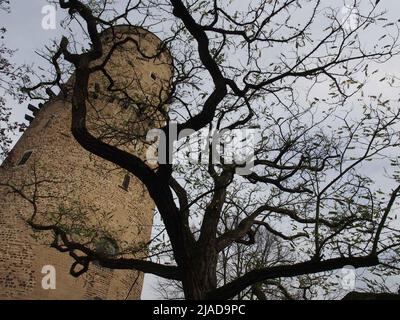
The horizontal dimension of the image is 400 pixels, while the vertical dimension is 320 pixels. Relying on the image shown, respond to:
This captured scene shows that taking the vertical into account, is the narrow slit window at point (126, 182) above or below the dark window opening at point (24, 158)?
below

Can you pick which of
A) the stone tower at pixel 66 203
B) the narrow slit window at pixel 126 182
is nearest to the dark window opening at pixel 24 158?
the stone tower at pixel 66 203

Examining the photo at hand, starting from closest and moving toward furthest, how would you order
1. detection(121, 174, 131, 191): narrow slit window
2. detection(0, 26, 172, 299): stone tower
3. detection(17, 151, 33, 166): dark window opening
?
detection(0, 26, 172, 299): stone tower → detection(17, 151, 33, 166): dark window opening → detection(121, 174, 131, 191): narrow slit window

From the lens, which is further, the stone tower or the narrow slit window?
the narrow slit window

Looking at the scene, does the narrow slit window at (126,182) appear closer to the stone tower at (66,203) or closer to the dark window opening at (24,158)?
the stone tower at (66,203)

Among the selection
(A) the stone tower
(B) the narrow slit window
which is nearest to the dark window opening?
(A) the stone tower

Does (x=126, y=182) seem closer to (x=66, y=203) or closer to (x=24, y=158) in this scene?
(x=66, y=203)

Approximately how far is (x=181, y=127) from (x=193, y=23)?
1.60 m

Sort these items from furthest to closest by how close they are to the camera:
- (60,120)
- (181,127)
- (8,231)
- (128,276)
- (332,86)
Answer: (60,120)
(128,276)
(8,231)
(332,86)
(181,127)

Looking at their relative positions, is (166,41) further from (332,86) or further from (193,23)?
(332,86)

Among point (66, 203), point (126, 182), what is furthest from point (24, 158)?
point (126, 182)

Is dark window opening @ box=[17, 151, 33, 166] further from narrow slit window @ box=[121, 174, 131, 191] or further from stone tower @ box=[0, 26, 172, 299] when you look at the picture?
narrow slit window @ box=[121, 174, 131, 191]

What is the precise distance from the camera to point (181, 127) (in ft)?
20.3
